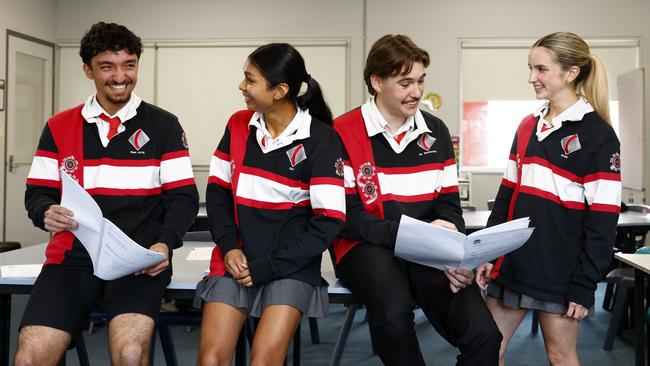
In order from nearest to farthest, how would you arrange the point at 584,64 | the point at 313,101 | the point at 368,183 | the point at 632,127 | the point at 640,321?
1. the point at 584,64
2. the point at 368,183
3. the point at 313,101
4. the point at 640,321
5. the point at 632,127

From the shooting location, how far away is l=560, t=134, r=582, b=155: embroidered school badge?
2107mm

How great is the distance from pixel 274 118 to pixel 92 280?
0.77m

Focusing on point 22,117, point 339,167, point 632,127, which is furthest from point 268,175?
point 22,117

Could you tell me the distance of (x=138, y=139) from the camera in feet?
7.59

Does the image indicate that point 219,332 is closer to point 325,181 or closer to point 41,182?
point 325,181

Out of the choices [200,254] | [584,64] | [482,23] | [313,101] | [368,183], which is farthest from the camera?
[482,23]

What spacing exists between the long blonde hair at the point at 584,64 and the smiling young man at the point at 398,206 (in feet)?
1.33

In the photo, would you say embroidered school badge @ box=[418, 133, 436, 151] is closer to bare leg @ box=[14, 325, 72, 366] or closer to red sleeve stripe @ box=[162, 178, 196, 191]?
red sleeve stripe @ box=[162, 178, 196, 191]

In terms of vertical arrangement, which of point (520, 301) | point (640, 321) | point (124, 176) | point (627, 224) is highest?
point (124, 176)

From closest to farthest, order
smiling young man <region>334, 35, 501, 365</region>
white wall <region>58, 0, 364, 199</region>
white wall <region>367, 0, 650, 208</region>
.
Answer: smiling young man <region>334, 35, 501, 365</region>
white wall <region>367, 0, 650, 208</region>
white wall <region>58, 0, 364, 199</region>

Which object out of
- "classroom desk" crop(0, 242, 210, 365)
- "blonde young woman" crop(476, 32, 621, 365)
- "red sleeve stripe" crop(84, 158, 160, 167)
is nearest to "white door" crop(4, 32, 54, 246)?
"classroom desk" crop(0, 242, 210, 365)

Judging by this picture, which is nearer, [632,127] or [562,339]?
[562,339]

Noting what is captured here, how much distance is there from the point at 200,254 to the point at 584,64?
1544 mm

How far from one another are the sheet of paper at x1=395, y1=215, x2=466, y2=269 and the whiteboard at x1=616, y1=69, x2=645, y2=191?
3994 mm
